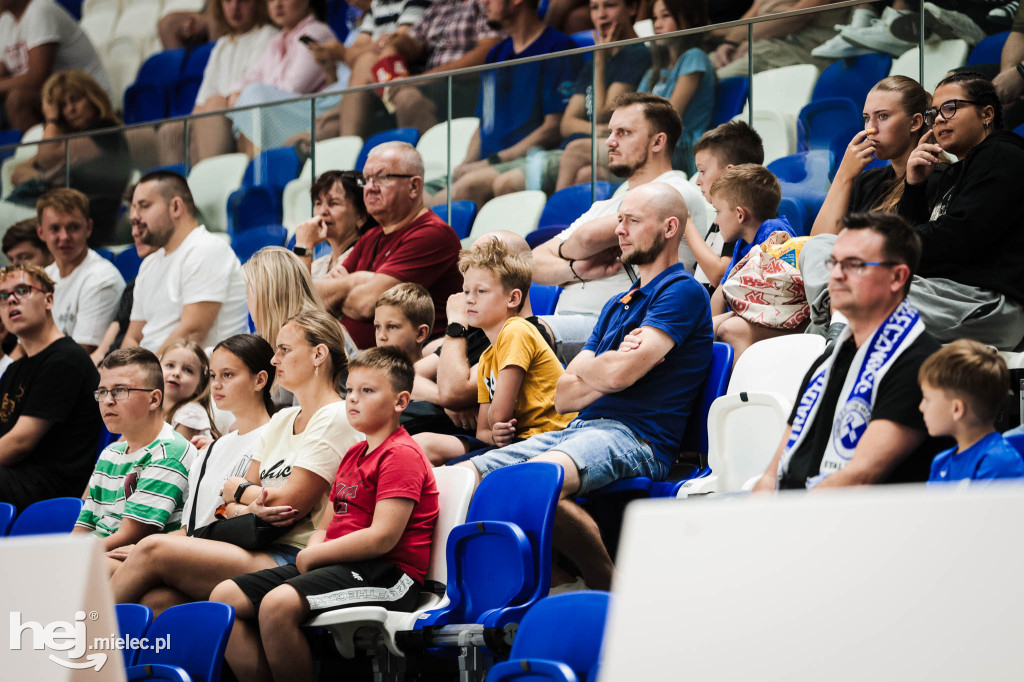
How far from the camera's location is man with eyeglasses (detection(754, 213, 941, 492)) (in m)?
2.25

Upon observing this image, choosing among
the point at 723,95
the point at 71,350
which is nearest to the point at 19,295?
the point at 71,350

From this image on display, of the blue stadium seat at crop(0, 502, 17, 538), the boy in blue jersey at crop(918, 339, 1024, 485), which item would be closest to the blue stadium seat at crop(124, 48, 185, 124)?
the blue stadium seat at crop(0, 502, 17, 538)

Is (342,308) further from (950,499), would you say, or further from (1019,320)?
(950,499)

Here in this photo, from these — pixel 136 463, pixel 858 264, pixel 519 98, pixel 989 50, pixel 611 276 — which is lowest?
pixel 136 463

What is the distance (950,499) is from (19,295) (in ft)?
14.4

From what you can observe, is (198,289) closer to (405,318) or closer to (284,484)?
(405,318)

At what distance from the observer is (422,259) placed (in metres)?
4.37

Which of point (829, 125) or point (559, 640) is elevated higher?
point (829, 125)

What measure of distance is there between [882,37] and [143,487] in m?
2.90

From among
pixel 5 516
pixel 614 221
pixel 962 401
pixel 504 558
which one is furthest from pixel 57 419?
pixel 962 401

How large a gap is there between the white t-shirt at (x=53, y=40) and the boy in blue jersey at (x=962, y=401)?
22.0 ft

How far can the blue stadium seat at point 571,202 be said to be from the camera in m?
4.43

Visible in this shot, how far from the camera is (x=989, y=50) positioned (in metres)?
3.72

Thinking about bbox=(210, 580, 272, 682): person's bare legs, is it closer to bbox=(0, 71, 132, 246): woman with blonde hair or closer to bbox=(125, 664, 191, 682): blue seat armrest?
bbox=(125, 664, 191, 682): blue seat armrest
